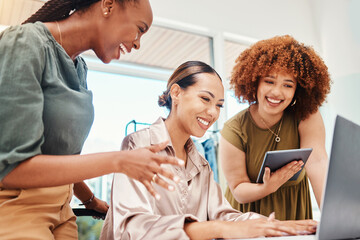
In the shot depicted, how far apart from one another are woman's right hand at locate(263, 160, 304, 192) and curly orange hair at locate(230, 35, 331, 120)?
0.38 meters

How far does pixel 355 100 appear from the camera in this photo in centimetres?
360

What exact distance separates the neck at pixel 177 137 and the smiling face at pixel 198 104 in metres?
0.01

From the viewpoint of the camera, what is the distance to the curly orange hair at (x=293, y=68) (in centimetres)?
174

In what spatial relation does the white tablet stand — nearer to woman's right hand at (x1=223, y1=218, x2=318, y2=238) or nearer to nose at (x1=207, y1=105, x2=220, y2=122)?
nose at (x1=207, y1=105, x2=220, y2=122)

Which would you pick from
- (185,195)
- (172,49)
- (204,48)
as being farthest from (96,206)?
(204,48)

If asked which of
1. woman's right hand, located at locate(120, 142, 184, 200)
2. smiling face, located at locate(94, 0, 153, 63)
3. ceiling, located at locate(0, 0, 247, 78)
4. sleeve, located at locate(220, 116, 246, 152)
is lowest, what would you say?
woman's right hand, located at locate(120, 142, 184, 200)

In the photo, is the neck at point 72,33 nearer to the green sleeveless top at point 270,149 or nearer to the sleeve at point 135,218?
the sleeve at point 135,218

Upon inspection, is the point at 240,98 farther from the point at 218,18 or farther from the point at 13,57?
the point at 218,18

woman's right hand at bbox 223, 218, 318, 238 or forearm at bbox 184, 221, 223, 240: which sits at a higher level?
woman's right hand at bbox 223, 218, 318, 238

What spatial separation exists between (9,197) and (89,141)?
231 cm

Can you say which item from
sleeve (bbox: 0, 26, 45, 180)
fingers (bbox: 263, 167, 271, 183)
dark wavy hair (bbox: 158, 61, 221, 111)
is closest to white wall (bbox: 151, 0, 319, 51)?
dark wavy hair (bbox: 158, 61, 221, 111)

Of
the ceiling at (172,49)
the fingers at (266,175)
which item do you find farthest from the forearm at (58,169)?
the ceiling at (172,49)

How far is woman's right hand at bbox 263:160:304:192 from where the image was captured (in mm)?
1466

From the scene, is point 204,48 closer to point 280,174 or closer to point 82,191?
point 280,174
